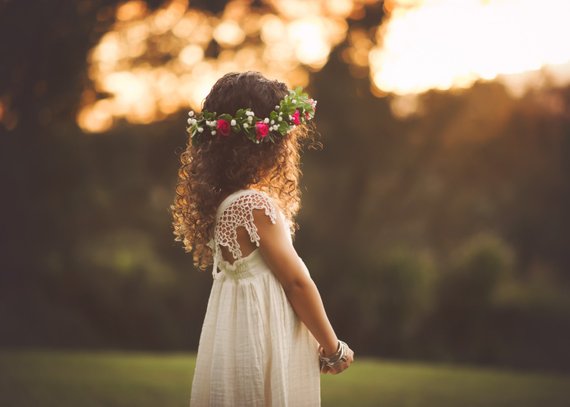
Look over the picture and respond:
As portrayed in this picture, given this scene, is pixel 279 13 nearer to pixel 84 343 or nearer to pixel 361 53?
pixel 361 53

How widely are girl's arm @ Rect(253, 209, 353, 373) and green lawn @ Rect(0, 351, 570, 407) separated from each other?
14.5ft

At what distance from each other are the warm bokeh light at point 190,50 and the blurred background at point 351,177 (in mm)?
50

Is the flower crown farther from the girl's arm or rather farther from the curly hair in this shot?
the girl's arm

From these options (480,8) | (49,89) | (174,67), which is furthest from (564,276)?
(49,89)

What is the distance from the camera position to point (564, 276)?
18.0 meters

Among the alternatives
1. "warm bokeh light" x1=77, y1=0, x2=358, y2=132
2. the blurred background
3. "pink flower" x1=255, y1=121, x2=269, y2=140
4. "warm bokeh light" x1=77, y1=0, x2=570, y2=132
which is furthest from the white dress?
"warm bokeh light" x1=77, y1=0, x2=570, y2=132

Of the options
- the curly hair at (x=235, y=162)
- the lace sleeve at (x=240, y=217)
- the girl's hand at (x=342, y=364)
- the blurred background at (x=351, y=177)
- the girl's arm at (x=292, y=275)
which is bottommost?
the girl's hand at (x=342, y=364)

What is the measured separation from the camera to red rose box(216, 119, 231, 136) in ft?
8.70

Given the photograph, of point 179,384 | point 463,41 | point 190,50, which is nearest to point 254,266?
point 179,384

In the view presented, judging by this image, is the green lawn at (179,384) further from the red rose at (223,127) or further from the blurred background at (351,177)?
the red rose at (223,127)

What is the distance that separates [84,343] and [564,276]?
1099 cm

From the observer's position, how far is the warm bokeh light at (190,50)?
12383 mm

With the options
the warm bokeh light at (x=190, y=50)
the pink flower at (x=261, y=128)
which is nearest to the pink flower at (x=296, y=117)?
the pink flower at (x=261, y=128)

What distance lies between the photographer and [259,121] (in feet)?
8.69
